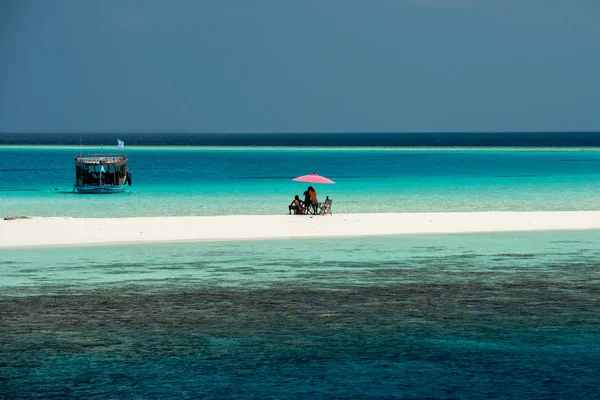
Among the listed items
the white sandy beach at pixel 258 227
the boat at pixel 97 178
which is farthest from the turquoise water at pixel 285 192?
the white sandy beach at pixel 258 227

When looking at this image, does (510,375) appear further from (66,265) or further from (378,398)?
(66,265)

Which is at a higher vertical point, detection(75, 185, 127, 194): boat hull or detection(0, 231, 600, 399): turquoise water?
detection(75, 185, 127, 194): boat hull

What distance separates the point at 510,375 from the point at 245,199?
45.2 meters

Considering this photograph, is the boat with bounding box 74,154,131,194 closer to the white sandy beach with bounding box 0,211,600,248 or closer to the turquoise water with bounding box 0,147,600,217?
the turquoise water with bounding box 0,147,600,217

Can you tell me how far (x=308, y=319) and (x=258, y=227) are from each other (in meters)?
17.1

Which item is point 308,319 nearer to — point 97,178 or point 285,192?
point 285,192

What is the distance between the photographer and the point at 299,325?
15023 millimetres

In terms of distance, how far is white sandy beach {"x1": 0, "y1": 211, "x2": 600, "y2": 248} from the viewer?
2902cm

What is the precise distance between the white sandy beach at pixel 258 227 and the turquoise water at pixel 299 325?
13.5 ft

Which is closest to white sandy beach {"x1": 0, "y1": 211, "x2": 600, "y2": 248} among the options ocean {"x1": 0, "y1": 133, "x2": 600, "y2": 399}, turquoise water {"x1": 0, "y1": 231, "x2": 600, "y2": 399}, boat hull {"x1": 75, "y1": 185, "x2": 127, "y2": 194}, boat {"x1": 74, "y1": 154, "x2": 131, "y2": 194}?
ocean {"x1": 0, "y1": 133, "x2": 600, "y2": 399}

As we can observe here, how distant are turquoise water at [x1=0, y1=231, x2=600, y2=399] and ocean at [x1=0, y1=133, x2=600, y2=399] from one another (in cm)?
4

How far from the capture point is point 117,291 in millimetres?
18516

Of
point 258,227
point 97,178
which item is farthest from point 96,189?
point 258,227

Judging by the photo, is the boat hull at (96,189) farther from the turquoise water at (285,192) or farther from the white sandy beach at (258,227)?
the white sandy beach at (258,227)
